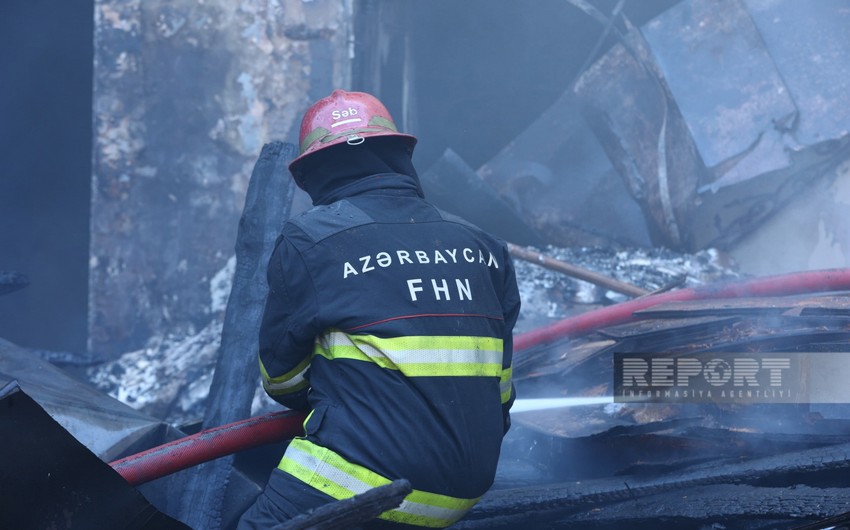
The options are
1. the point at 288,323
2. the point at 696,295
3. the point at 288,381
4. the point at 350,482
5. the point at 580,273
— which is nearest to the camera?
the point at 350,482

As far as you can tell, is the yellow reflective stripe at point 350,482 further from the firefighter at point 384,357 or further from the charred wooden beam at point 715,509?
the charred wooden beam at point 715,509

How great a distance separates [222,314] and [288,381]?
321 centimetres

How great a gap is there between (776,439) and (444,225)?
1636mm

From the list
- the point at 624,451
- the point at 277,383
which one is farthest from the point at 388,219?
the point at 624,451

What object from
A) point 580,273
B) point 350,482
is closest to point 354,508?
point 350,482

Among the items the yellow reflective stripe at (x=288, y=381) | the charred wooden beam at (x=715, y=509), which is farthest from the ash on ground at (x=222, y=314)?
the yellow reflective stripe at (x=288, y=381)

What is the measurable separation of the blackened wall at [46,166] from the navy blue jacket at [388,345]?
454 cm

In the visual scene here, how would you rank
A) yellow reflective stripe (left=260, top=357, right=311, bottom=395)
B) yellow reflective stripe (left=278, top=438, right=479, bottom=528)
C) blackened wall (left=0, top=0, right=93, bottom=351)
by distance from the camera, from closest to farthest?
yellow reflective stripe (left=278, top=438, right=479, bottom=528), yellow reflective stripe (left=260, top=357, right=311, bottom=395), blackened wall (left=0, top=0, right=93, bottom=351)

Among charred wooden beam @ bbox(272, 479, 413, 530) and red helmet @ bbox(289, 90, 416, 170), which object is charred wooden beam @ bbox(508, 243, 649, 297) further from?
charred wooden beam @ bbox(272, 479, 413, 530)

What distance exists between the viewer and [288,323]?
2.16 m

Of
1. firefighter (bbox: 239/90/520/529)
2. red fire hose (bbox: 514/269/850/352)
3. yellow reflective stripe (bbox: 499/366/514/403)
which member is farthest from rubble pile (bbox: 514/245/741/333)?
firefighter (bbox: 239/90/520/529)

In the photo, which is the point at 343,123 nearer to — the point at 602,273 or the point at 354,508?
the point at 354,508

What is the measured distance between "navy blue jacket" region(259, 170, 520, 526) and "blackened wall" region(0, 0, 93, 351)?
454cm

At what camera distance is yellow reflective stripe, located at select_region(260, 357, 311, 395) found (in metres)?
2.27
